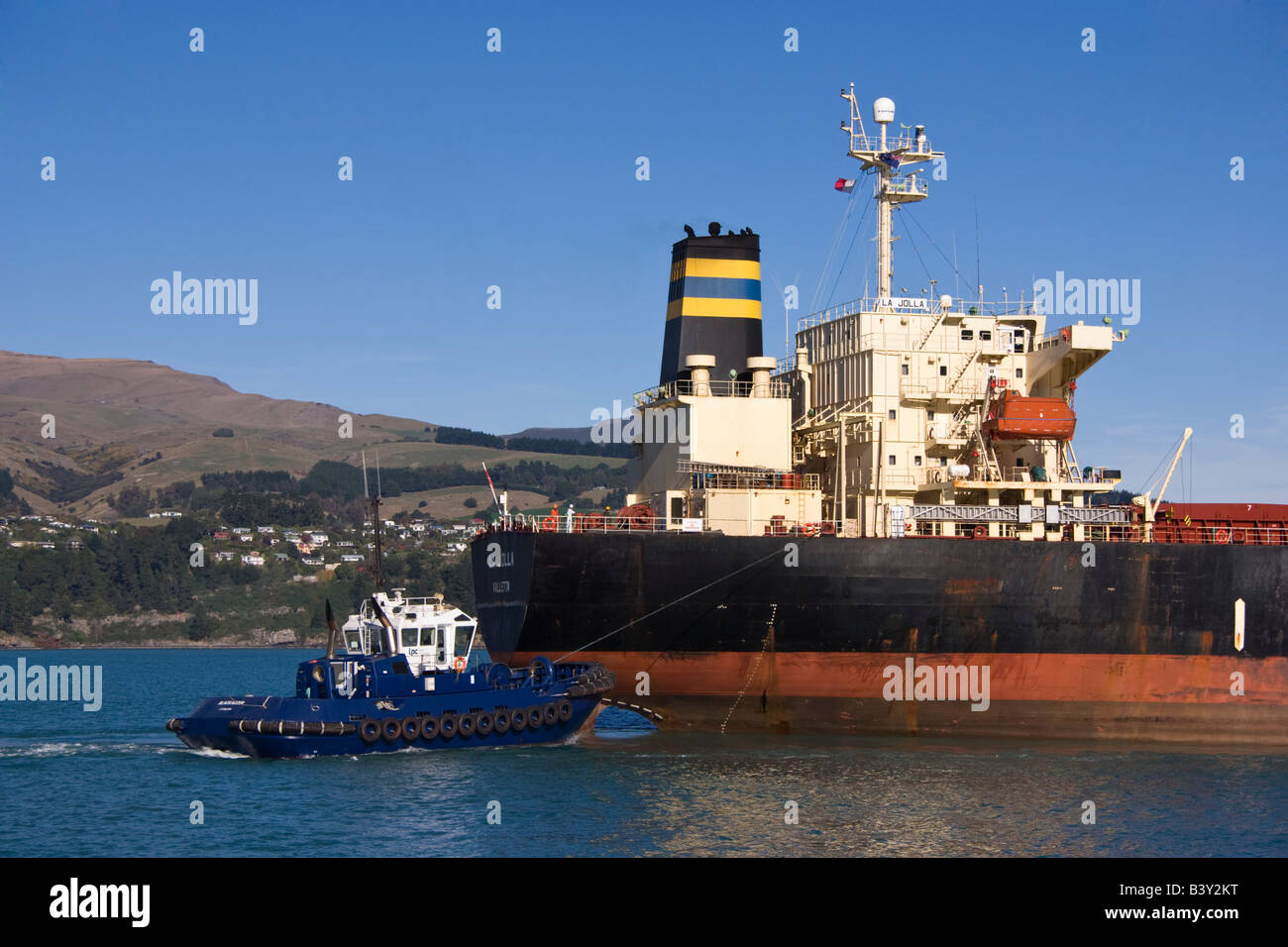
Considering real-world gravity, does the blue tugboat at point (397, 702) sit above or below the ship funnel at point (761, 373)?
below

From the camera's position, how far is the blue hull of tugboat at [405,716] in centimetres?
3055

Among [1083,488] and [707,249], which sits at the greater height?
[707,249]

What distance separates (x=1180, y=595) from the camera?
112 feet

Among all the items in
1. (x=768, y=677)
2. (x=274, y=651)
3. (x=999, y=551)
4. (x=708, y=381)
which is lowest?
(x=274, y=651)

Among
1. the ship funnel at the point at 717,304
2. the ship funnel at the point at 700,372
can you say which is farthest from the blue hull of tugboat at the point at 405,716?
the ship funnel at the point at 717,304

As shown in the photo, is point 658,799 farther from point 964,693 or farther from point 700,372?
point 700,372

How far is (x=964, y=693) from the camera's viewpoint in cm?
3350

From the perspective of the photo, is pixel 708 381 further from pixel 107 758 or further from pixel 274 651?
pixel 274 651

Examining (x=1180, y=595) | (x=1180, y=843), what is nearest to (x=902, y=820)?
(x=1180, y=843)

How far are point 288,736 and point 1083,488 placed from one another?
67.9 feet
